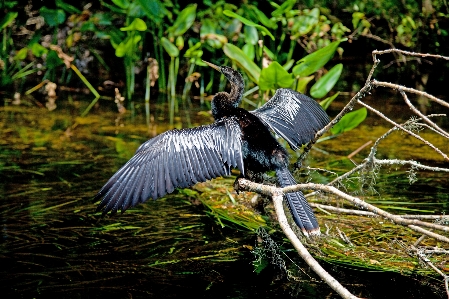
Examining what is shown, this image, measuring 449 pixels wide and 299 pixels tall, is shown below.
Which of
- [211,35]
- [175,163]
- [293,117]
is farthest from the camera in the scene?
[211,35]

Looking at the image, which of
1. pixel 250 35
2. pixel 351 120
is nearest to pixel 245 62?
pixel 351 120

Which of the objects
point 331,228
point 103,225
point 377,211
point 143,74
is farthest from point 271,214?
point 143,74

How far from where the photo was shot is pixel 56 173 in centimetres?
546

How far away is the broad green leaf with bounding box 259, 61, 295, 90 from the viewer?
16.7 feet

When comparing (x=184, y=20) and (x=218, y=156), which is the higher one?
(x=184, y=20)

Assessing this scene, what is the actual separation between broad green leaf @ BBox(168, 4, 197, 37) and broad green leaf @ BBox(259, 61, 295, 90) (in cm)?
320

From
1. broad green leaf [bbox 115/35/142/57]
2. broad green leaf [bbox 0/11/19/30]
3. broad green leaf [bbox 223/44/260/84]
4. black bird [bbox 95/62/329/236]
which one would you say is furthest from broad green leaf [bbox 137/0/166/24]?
black bird [bbox 95/62/329/236]

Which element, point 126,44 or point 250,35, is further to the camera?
point 126,44

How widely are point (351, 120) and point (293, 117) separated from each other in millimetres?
1421

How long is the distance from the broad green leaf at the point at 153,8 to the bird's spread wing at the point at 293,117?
4.14 meters

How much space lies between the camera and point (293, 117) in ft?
13.5

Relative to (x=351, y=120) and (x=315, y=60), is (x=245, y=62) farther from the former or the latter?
(x=351, y=120)

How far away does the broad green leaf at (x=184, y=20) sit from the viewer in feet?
27.3

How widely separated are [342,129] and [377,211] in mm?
3298
